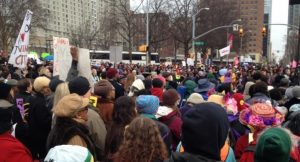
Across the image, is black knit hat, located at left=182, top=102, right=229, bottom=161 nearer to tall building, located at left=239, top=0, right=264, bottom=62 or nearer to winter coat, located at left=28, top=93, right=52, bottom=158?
winter coat, located at left=28, top=93, right=52, bottom=158

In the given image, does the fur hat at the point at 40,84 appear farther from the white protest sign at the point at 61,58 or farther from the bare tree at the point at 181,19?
the bare tree at the point at 181,19

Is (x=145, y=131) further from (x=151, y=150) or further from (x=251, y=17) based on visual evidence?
(x=251, y=17)

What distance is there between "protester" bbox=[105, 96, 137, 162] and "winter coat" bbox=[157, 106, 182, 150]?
77 cm

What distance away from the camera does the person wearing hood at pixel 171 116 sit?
4995 mm

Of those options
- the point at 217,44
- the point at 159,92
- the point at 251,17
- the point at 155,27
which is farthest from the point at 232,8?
the point at 251,17

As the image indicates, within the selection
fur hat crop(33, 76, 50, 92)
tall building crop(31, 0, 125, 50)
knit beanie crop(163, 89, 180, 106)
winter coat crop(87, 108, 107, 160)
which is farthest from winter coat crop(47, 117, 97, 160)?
tall building crop(31, 0, 125, 50)

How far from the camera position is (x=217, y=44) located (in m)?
58.9

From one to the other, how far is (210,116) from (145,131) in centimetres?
72

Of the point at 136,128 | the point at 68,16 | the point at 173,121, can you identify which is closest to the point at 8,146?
the point at 136,128

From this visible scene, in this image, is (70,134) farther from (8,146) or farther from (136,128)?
(136,128)

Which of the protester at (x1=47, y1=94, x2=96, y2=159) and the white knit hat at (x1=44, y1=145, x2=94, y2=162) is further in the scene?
the protester at (x1=47, y1=94, x2=96, y2=159)

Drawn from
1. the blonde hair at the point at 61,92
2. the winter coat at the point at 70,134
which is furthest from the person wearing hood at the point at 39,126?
the winter coat at the point at 70,134

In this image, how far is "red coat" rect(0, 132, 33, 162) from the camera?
311cm

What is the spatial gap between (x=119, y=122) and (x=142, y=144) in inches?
51.3
